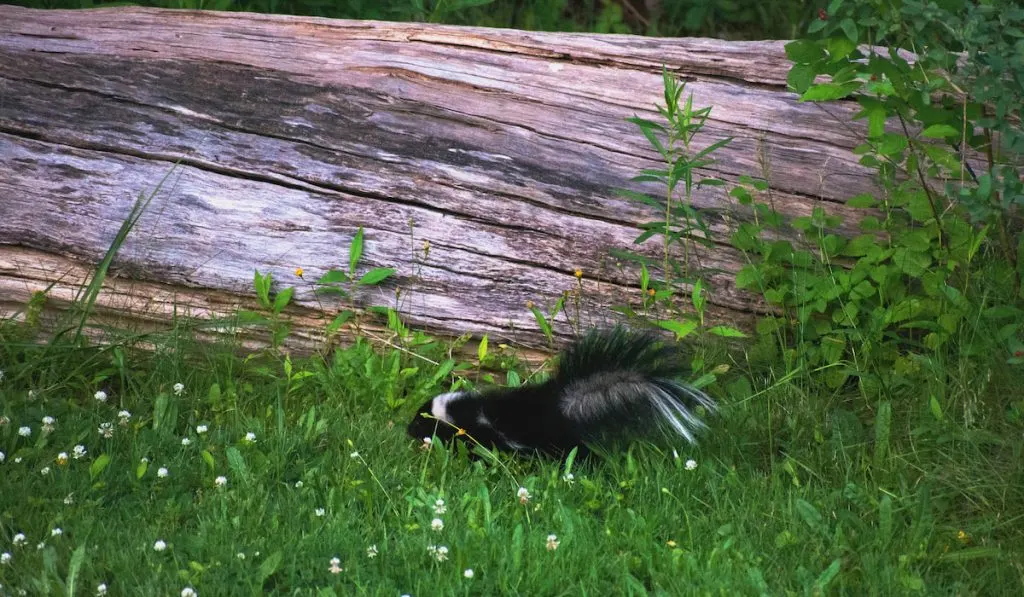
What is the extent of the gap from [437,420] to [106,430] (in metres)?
1.08

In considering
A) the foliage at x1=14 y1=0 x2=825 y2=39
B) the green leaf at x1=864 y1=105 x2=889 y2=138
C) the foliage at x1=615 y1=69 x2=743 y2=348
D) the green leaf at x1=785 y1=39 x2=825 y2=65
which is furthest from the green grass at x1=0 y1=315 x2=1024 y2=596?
the foliage at x1=14 y1=0 x2=825 y2=39

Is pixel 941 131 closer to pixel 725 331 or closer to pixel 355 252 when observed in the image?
pixel 725 331

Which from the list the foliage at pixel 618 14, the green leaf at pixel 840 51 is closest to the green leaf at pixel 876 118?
the green leaf at pixel 840 51

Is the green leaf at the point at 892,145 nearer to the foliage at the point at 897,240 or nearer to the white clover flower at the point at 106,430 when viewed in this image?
the foliage at the point at 897,240

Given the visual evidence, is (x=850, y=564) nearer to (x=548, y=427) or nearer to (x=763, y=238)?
(x=548, y=427)

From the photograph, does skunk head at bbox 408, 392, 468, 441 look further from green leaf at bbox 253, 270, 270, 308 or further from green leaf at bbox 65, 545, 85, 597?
green leaf at bbox 65, 545, 85, 597

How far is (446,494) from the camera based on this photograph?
311cm

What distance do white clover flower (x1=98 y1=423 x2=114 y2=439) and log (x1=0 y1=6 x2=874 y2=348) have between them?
2.57ft

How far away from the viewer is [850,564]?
2789 mm

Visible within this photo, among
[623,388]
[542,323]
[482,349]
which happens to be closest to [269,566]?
[623,388]

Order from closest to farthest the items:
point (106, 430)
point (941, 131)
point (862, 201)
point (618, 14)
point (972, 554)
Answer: point (972, 554) → point (106, 430) → point (941, 131) → point (862, 201) → point (618, 14)

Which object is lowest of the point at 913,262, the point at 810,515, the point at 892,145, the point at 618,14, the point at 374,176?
the point at 810,515

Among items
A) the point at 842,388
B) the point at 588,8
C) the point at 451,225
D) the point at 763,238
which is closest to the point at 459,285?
the point at 451,225

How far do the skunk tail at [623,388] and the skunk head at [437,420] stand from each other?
0.39m
